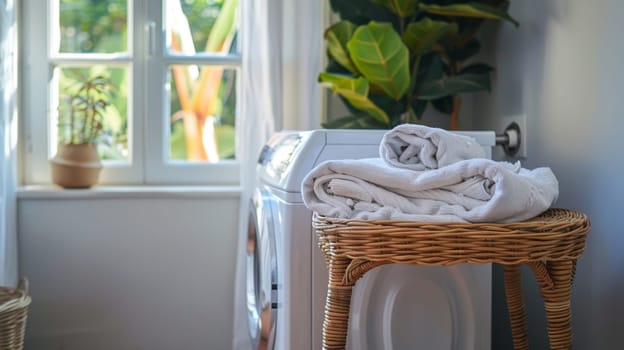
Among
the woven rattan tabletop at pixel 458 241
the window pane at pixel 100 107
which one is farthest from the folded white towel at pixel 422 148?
the window pane at pixel 100 107

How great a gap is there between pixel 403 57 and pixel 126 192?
3.27 ft

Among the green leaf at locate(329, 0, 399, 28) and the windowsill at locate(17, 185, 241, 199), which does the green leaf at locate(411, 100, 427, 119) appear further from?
the windowsill at locate(17, 185, 241, 199)

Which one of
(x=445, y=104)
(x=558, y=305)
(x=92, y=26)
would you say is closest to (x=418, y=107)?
(x=445, y=104)

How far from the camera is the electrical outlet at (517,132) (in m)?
1.79

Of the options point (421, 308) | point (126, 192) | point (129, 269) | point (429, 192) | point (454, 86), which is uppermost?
point (454, 86)

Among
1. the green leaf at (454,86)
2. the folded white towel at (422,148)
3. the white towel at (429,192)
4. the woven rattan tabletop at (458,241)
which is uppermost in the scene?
the green leaf at (454,86)

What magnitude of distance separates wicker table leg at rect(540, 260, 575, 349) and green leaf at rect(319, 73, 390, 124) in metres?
0.86

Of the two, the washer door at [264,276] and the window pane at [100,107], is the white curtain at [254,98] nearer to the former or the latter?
the washer door at [264,276]

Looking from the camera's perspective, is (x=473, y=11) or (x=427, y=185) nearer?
(x=427, y=185)

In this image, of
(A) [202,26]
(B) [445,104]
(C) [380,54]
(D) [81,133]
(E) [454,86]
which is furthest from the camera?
(A) [202,26]

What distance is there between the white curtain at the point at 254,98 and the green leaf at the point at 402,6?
0.36 meters

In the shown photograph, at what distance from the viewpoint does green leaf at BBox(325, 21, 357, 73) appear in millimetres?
1913

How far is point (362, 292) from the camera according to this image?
1313mm

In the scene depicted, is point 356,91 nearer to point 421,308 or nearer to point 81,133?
point 421,308
